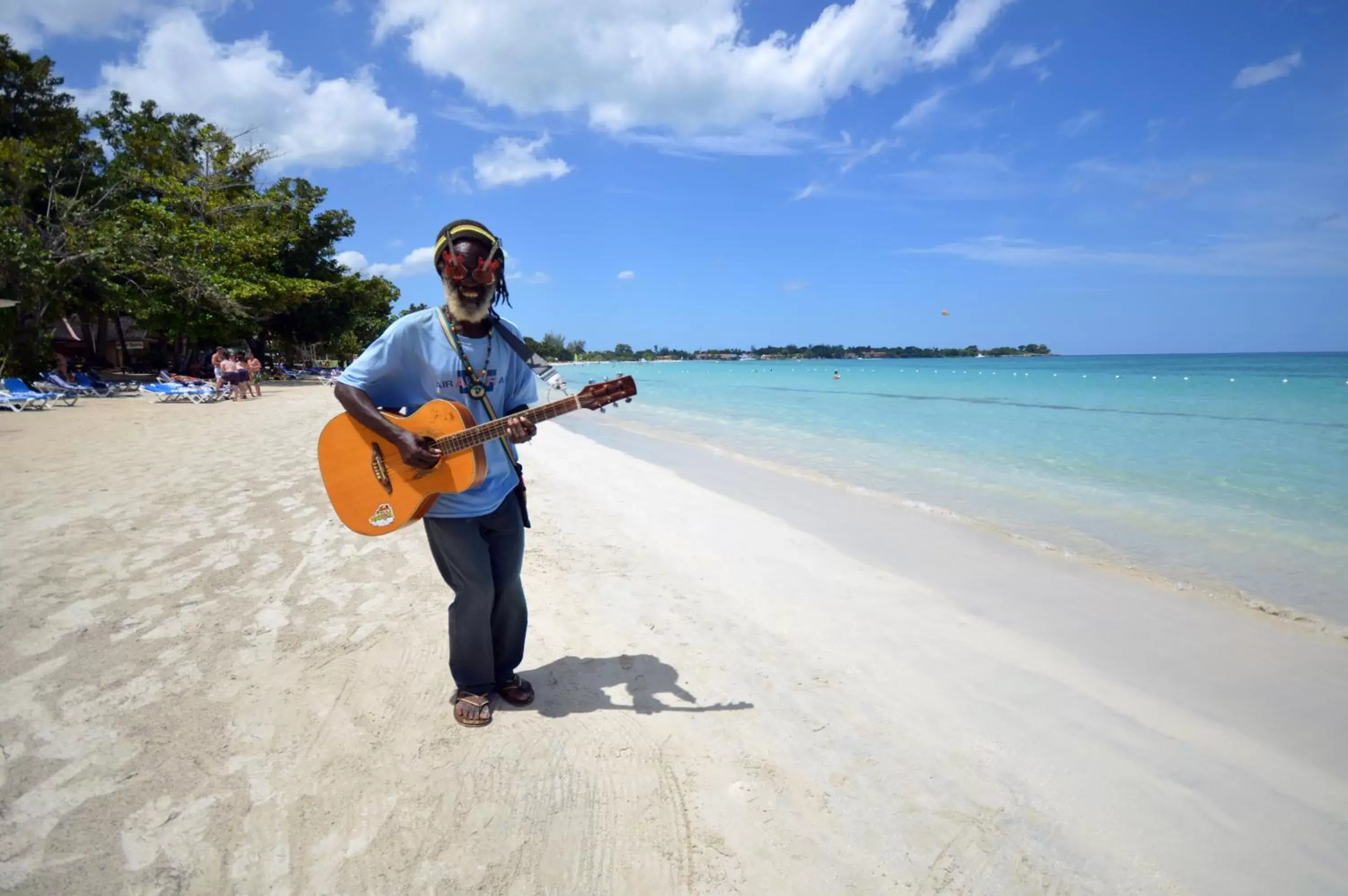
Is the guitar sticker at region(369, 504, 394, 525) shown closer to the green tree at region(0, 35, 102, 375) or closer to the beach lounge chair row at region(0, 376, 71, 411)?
the beach lounge chair row at region(0, 376, 71, 411)

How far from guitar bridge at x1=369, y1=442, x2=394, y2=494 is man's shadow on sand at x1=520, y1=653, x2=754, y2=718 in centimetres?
127

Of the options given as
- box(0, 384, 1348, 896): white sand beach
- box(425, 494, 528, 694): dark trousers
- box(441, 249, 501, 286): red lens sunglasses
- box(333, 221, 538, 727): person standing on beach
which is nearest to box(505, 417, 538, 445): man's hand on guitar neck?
box(333, 221, 538, 727): person standing on beach

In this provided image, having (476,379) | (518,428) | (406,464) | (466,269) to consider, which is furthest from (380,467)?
(466,269)

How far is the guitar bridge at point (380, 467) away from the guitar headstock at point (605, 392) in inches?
37.2

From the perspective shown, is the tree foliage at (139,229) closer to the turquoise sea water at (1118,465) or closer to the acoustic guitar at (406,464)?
the turquoise sea water at (1118,465)

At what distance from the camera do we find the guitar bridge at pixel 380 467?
2982 mm

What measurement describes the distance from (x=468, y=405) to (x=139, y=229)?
32.0m

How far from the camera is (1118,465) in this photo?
11828 millimetres

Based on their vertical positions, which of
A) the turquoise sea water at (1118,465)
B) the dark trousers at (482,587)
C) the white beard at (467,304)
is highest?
the white beard at (467,304)

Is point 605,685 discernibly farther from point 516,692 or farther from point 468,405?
point 468,405

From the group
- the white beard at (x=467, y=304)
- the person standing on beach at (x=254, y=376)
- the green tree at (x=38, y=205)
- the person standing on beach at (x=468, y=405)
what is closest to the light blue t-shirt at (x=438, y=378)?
the person standing on beach at (x=468, y=405)

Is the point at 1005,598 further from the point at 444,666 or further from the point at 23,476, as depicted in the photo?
the point at 23,476

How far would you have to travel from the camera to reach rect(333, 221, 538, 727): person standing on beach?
281 centimetres

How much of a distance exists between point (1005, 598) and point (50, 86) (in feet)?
123
